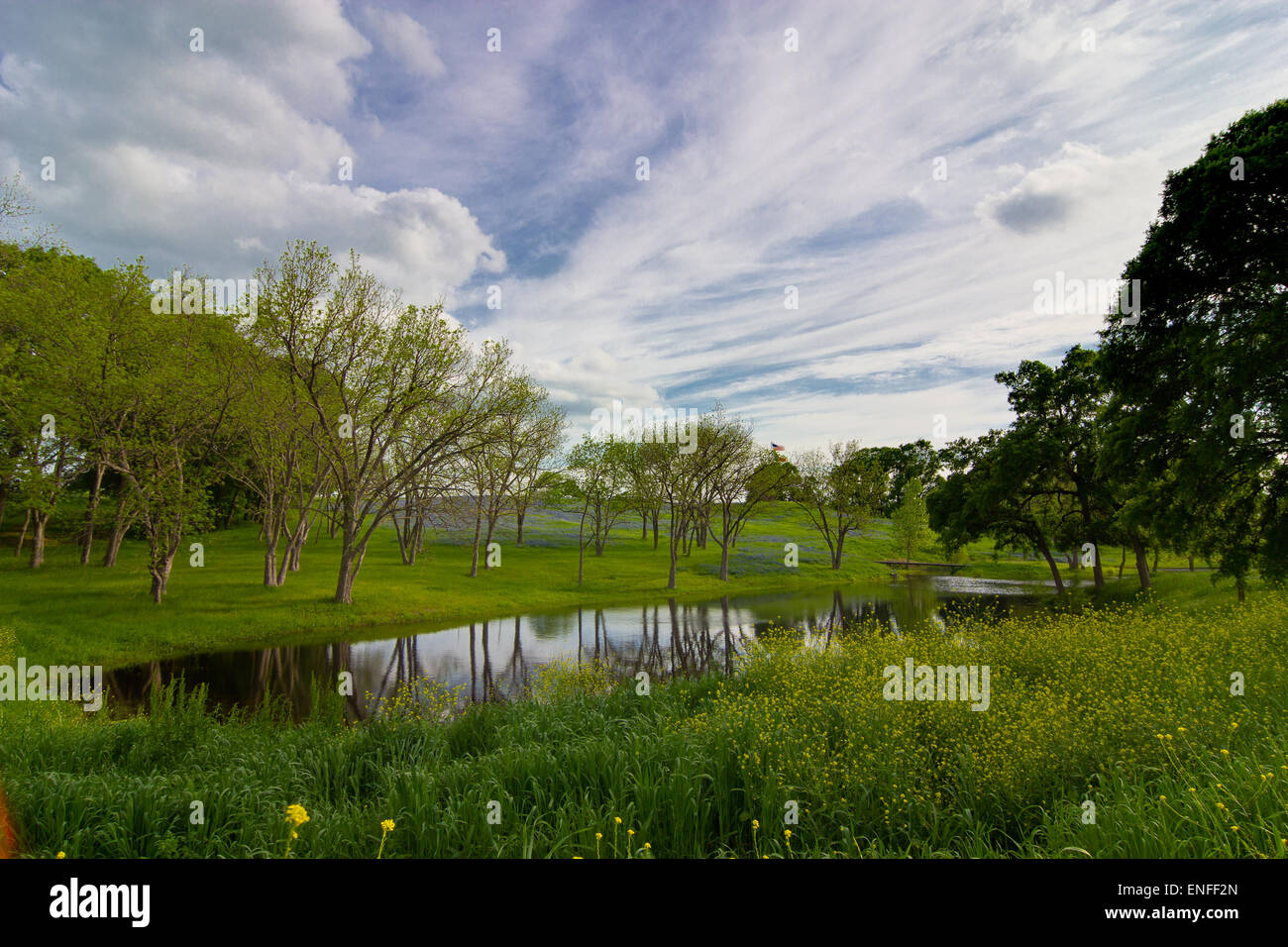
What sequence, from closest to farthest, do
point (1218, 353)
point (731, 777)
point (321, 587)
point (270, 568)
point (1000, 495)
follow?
point (731, 777) → point (1218, 353) → point (270, 568) → point (321, 587) → point (1000, 495)

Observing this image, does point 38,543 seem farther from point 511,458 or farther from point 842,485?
point 842,485

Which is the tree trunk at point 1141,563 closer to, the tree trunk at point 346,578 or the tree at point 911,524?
the tree at point 911,524

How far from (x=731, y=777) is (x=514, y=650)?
19349mm

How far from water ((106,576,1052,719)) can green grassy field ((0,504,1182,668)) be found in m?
2.44

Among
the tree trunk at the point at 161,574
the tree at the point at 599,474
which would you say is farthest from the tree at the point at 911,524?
the tree trunk at the point at 161,574

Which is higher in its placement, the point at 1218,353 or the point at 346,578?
the point at 1218,353

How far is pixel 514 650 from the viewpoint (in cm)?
2608

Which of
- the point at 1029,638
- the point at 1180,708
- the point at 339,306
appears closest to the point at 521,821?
the point at 1180,708

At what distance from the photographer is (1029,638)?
17.2 m

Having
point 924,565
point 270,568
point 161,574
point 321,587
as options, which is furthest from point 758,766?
point 924,565

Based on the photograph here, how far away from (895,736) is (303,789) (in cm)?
963

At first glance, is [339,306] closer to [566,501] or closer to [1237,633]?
[1237,633]
